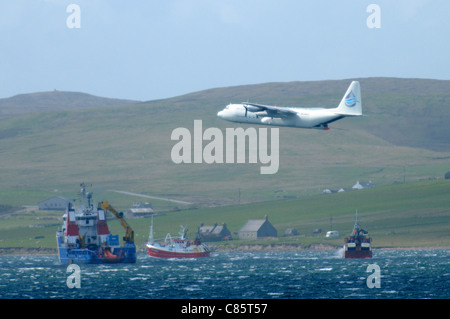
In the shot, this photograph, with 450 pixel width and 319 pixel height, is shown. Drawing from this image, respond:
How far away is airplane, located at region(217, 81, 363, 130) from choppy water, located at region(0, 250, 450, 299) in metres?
18.4

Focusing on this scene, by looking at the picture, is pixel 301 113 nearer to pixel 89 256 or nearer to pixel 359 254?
pixel 89 256

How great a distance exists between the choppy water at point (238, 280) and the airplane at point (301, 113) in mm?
18369

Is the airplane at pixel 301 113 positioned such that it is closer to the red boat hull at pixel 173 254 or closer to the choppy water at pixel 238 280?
the choppy water at pixel 238 280

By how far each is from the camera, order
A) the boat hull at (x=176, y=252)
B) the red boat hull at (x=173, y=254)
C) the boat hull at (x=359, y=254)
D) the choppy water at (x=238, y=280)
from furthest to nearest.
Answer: the boat hull at (x=176, y=252)
the red boat hull at (x=173, y=254)
the boat hull at (x=359, y=254)
the choppy water at (x=238, y=280)

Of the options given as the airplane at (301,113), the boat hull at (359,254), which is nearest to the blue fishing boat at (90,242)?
the airplane at (301,113)

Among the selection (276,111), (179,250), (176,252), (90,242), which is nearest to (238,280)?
(276,111)

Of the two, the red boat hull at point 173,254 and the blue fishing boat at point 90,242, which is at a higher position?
the blue fishing boat at point 90,242

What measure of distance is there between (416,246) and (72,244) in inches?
2955

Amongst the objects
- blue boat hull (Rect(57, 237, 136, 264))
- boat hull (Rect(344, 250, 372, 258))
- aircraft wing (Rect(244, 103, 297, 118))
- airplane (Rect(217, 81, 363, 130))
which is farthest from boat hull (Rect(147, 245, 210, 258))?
aircraft wing (Rect(244, 103, 297, 118))

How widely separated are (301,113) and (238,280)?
86.9ft

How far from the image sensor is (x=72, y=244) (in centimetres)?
14038

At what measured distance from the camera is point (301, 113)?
124m

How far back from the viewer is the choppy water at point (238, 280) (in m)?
90.4
